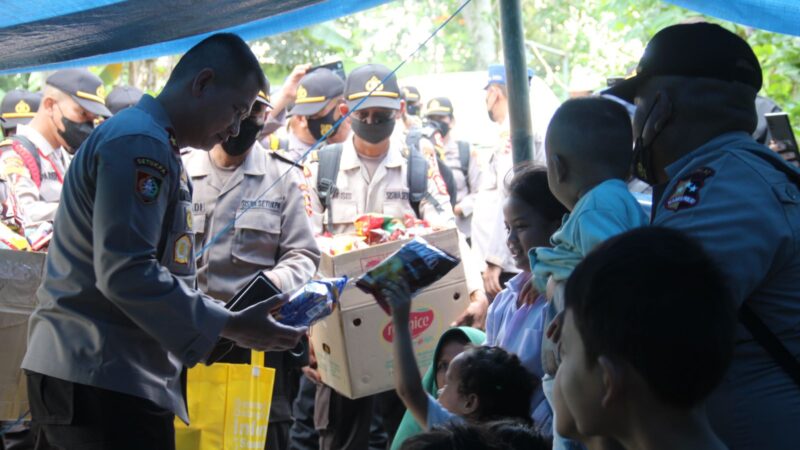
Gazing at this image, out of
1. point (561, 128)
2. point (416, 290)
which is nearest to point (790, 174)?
point (561, 128)

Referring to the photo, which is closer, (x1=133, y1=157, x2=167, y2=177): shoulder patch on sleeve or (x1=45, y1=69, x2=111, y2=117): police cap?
(x1=133, y1=157, x2=167, y2=177): shoulder patch on sleeve

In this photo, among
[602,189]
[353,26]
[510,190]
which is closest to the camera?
[602,189]

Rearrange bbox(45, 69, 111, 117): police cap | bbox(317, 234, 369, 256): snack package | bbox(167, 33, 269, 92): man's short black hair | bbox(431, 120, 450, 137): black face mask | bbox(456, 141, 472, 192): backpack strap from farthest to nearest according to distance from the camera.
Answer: bbox(431, 120, 450, 137): black face mask, bbox(456, 141, 472, 192): backpack strap, bbox(45, 69, 111, 117): police cap, bbox(317, 234, 369, 256): snack package, bbox(167, 33, 269, 92): man's short black hair

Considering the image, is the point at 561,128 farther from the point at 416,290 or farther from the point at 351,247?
the point at 351,247

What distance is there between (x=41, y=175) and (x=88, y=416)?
4.33 meters

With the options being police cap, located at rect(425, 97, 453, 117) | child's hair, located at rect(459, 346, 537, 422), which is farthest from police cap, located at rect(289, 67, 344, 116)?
child's hair, located at rect(459, 346, 537, 422)

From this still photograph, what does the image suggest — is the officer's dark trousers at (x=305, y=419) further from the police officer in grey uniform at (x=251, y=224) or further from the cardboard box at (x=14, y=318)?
the cardboard box at (x=14, y=318)

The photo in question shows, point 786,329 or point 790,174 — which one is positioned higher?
point 790,174

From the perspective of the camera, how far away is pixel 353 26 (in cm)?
2628

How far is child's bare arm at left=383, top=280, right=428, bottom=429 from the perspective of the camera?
3232 mm

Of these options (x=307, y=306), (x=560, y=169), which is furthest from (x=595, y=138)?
(x=307, y=306)

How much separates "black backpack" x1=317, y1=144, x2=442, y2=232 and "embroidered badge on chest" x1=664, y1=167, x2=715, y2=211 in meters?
3.86

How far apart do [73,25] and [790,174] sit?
292 cm

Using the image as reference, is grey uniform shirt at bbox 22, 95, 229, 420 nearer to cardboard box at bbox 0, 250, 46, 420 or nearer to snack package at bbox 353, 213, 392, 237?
cardboard box at bbox 0, 250, 46, 420
